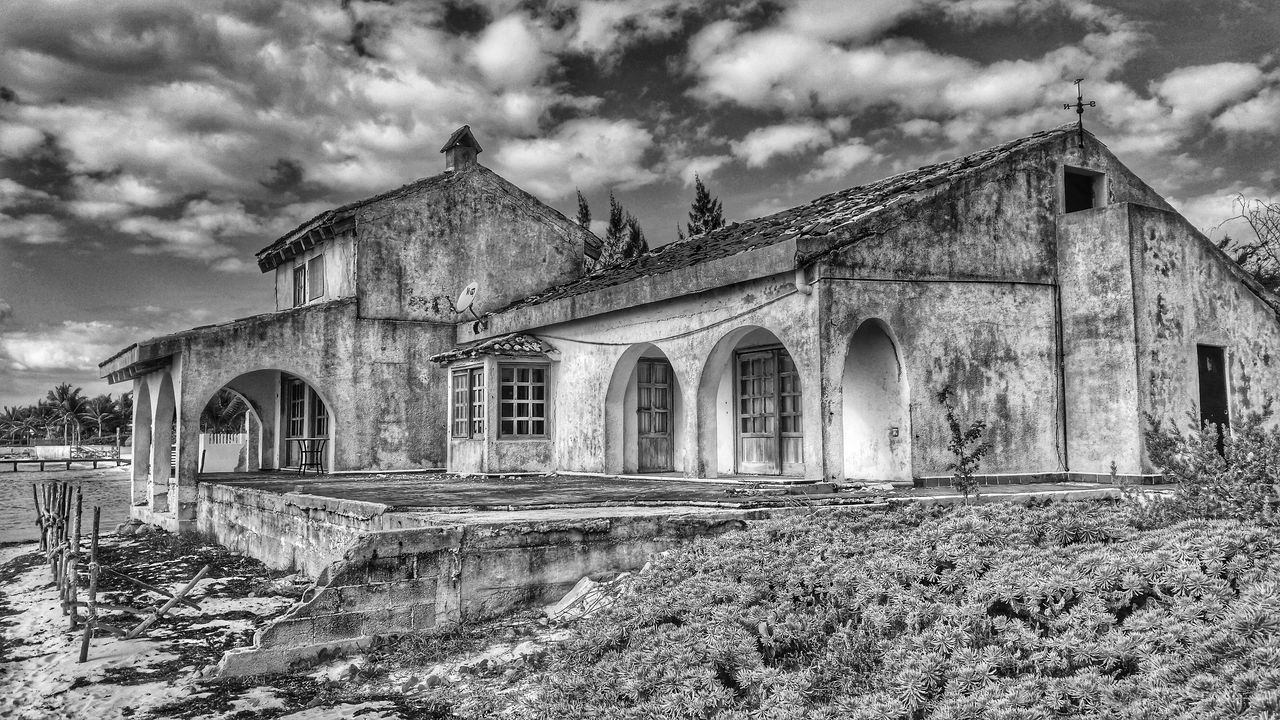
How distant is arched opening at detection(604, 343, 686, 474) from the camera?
1449 centimetres

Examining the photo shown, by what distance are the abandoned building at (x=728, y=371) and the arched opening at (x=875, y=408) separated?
3 cm

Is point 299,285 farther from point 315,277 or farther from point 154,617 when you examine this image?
→ point 154,617

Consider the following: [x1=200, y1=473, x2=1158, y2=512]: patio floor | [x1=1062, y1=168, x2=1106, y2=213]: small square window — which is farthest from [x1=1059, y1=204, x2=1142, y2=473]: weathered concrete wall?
[x1=1062, y1=168, x2=1106, y2=213]: small square window

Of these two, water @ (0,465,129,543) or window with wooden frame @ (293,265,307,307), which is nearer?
water @ (0,465,129,543)

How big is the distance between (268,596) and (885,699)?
7.62m

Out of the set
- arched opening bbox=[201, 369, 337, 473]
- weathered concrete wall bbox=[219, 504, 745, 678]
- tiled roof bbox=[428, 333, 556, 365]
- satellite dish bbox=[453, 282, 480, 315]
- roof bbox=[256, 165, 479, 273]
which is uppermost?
roof bbox=[256, 165, 479, 273]

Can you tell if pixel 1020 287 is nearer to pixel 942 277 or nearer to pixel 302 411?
pixel 942 277

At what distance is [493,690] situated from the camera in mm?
5965

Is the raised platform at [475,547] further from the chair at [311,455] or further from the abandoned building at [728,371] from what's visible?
the chair at [311,455]

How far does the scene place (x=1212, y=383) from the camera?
12523mm

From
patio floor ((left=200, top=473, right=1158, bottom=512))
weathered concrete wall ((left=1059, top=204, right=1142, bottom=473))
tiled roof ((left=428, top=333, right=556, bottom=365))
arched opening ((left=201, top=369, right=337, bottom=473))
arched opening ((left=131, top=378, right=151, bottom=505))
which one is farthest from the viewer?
arched opening ((left=201, top=369, right=337, bottom=473))

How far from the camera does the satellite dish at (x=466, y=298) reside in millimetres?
18141

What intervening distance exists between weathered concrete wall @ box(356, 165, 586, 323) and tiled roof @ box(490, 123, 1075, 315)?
2.04 metres

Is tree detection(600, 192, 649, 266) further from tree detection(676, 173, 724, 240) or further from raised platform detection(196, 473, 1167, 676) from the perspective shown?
raised platform detection(196, 473, 1167, 676)
